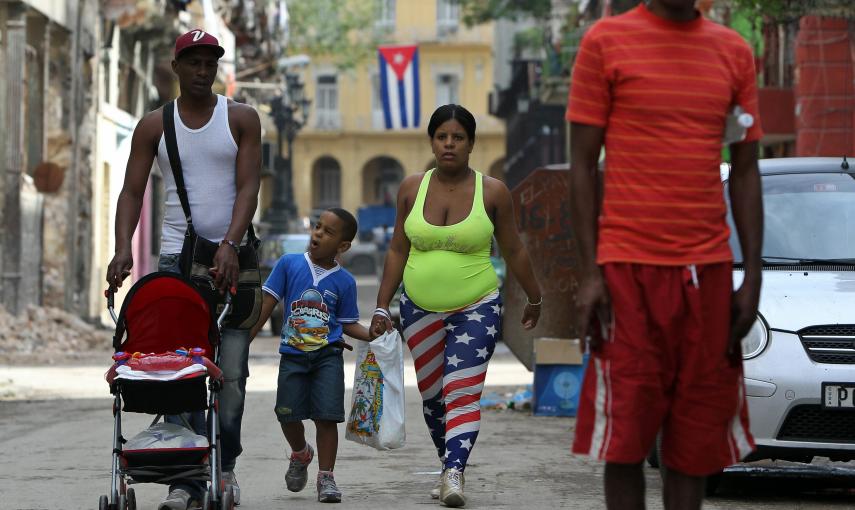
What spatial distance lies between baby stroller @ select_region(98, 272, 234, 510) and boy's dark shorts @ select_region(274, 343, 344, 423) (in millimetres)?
1383

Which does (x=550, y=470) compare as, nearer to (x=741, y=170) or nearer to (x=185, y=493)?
(x=185, y=493)

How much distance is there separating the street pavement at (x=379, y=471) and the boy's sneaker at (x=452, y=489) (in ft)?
0.48

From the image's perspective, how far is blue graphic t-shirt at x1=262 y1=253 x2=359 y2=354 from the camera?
838 centimetres

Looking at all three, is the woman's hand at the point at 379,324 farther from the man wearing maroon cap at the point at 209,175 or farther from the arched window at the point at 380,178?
the arched window at the point at 380,178

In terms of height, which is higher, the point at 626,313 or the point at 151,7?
the point at 151,7

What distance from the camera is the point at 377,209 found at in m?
77.2

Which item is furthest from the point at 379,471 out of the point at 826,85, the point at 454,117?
the point at 826,85

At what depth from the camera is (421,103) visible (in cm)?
8588

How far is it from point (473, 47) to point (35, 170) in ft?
201

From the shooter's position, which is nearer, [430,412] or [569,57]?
[430,412]

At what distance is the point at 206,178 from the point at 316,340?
126cm

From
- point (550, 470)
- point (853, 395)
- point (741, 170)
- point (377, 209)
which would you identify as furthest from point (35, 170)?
point (377, 209)

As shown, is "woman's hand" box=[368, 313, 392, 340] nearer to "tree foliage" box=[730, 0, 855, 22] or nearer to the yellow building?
"tree foliage" box=[730, 0, 855, 22]

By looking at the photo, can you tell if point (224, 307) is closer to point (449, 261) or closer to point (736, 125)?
point (449, 261)
